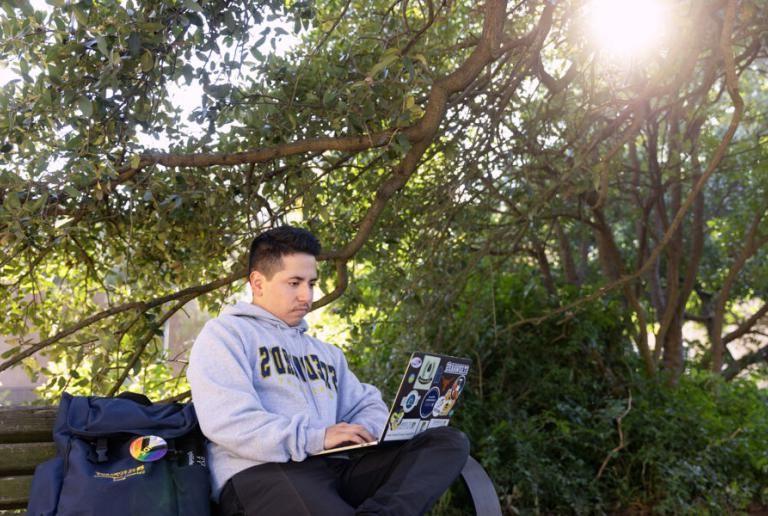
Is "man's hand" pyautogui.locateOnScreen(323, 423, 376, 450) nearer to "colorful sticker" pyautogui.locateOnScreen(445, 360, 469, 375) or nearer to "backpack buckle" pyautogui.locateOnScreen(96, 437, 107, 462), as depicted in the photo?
"colorful sticker" pyautogui.locateOnScreen(445, 360, 469, 375)

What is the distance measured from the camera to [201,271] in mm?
4930

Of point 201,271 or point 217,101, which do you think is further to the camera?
point 201,271

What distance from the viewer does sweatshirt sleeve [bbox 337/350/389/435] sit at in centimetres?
351

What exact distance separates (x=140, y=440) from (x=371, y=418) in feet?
3.19

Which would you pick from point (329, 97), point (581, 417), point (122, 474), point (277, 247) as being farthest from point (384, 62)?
point (581, 417)

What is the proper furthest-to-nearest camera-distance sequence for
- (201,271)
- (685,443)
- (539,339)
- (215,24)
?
(539,339)
(685,443)
(201,271)
(215,24)

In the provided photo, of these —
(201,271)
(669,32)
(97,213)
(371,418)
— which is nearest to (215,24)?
(97,213)

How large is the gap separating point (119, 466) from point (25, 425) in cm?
70

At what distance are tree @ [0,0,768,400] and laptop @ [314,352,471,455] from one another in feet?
4.44

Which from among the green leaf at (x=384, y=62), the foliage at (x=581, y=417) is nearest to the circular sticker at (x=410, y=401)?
the green leaf at (x=384, y=62)

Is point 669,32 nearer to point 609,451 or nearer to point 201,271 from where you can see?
point 609,451

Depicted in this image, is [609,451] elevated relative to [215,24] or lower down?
lower down

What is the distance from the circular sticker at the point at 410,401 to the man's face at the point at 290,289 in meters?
0.68

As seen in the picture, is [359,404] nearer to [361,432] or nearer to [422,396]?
[361,432]
